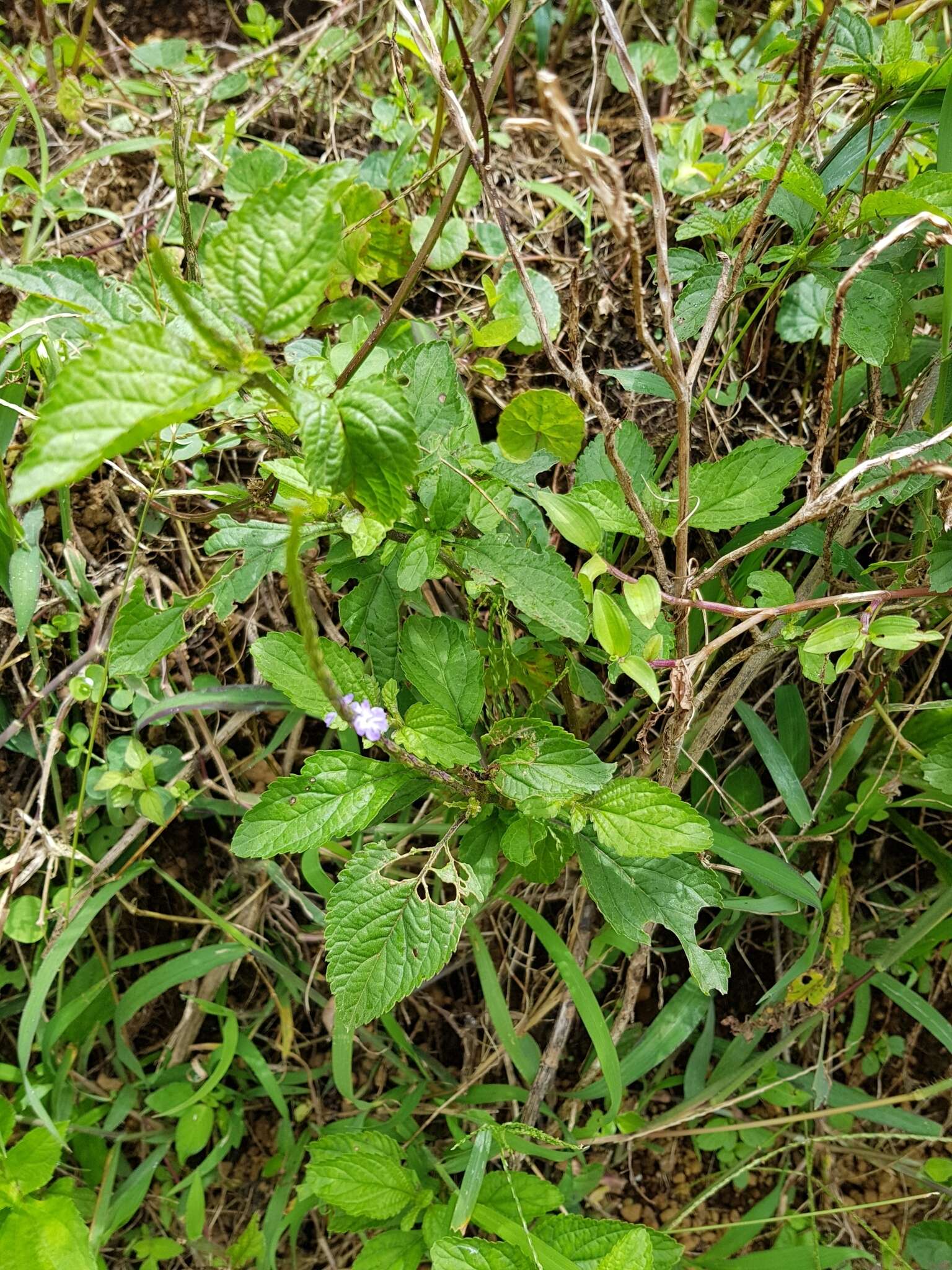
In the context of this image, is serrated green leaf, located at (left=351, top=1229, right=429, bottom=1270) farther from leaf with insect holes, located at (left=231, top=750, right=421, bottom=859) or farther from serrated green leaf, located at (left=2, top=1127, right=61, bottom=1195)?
leaf with insect holes, located at (left=231, top=750, right=421, bottom=859)

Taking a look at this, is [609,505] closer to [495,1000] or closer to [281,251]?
[281,251]

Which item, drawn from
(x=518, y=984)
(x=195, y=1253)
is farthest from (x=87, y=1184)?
(x=518, y=984)

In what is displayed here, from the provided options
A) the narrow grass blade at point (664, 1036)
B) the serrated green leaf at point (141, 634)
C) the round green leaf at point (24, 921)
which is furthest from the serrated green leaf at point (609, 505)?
the round green leaf at point (24, 921)

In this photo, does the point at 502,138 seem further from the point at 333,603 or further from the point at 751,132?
the point at 333,603

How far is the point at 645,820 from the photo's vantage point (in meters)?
1.13

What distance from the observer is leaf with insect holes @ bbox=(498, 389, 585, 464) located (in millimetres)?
1242

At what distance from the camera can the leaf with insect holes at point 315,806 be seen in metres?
1.13

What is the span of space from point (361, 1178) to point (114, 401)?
127 cm

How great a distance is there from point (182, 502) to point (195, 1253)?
1394 mm

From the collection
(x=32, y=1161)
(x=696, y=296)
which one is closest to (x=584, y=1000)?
(x=32, y=1161)

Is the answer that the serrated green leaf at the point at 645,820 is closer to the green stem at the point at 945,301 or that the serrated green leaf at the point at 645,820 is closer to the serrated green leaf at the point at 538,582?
the serrated green leaf at the point at 538,582

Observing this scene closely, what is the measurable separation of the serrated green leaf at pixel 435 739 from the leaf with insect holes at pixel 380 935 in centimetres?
15

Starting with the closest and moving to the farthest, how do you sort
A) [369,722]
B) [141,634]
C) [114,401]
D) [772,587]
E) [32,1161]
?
1. [114,401]
2. [369,722]
3. [772,587]
4. [141,634]
5. [32,1161]

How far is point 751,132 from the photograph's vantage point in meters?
1.69
